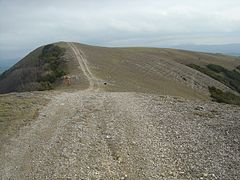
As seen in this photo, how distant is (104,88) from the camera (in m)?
39.1

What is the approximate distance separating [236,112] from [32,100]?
15.6m

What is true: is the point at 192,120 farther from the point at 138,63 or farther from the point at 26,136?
the point at 138,63

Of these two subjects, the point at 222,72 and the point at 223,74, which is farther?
the point at 222,72

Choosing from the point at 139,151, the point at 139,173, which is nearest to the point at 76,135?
the point at 139,151

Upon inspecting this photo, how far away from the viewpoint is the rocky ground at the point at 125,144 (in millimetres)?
15258

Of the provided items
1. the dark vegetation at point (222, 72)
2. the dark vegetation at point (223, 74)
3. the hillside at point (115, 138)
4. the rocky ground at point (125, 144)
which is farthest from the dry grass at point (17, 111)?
the dark vegetation at point (222, 72)

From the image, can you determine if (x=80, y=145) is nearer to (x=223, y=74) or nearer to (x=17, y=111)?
(x=17, y=111)

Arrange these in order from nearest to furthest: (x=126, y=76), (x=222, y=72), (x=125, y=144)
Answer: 1. (x=125, y=144)
2. (x=126, y=76)
3. (x=222, y=72)

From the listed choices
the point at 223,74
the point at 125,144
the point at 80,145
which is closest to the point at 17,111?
the point at 80,145

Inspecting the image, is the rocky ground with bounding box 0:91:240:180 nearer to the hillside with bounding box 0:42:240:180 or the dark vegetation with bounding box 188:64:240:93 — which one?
the hillside with bounding box 0:42:240:180

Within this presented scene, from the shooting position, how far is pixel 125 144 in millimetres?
18250

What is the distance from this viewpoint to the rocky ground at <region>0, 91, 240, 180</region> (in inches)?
601

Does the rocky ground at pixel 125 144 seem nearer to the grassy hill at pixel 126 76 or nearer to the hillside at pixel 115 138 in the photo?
the hillside at pixel 115 138

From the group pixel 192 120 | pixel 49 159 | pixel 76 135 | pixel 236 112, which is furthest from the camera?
pixel 236 112
